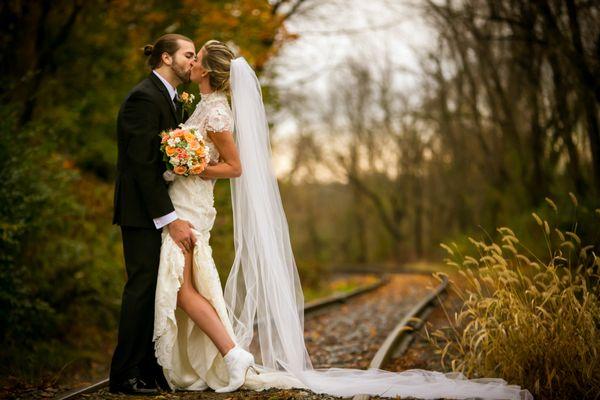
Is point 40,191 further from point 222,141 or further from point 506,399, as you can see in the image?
point 506,399

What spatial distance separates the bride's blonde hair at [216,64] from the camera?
4.49m

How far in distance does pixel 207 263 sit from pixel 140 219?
0.57m

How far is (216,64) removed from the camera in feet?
14.7

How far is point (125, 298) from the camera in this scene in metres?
4.28

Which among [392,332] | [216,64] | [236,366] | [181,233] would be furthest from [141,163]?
[392,332]

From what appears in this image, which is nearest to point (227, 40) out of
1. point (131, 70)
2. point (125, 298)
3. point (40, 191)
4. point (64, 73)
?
point (131, 70)

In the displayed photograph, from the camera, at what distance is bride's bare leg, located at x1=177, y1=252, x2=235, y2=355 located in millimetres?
4312

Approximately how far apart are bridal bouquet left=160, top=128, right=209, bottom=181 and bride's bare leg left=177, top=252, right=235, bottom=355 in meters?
0.64

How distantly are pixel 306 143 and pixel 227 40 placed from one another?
83.0 feet

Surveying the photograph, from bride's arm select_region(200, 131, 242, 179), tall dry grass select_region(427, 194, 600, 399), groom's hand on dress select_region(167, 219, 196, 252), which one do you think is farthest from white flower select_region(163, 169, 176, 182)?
tall dry grass select_region(427, 194, 600, 399)

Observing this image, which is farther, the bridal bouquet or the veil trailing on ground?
the veil trailing on ground

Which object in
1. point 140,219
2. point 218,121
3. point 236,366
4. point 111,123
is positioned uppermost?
point 111,123

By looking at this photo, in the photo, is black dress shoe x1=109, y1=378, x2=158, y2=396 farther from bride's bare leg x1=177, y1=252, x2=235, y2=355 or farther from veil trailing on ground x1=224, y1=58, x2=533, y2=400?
veil trailing on ground x1=224, y1=58, x2=533, y2=400

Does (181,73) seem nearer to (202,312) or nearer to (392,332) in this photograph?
(202,312)
